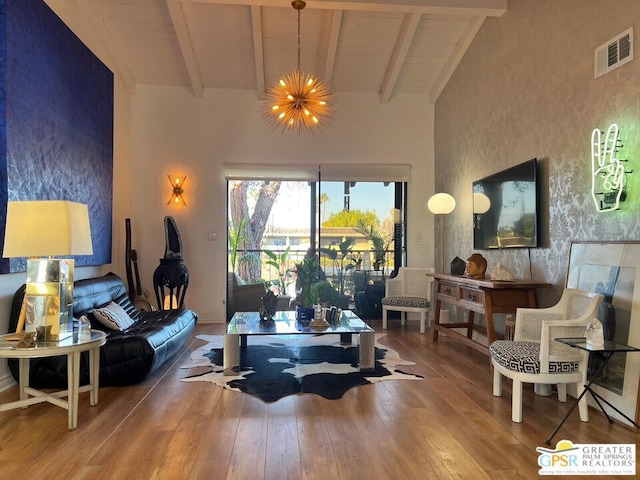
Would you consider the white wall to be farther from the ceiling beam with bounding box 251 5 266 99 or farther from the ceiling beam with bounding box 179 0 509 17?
the ceiling beam with bounding box 179 0 509 17

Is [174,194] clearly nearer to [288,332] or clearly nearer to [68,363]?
[288,332]

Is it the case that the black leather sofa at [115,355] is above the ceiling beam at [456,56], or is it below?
below

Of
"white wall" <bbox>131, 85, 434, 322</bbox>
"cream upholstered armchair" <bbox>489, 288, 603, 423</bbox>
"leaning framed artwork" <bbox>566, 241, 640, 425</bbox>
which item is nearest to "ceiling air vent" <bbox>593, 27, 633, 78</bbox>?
"leaning framed artwork" <bbox>566, 241, 640, 425</bbox>

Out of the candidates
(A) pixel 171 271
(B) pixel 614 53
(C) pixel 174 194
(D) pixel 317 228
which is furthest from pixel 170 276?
(B) pixel 614 53

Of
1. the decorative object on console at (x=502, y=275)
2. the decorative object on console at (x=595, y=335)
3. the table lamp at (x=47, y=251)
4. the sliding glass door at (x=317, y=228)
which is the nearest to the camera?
the decorative object on console at (x=595, y=335)

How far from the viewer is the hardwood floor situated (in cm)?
216

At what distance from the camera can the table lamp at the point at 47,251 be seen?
257cm

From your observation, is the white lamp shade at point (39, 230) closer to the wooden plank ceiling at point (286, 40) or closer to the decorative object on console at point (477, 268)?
the wooden plank ceiling at point (286, 40)

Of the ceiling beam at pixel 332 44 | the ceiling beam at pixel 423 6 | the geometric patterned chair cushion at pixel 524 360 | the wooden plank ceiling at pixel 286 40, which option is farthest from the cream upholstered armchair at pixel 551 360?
the ceiling beam at pixel 332 44

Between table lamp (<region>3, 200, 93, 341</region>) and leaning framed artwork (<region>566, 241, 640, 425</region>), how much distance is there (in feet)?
11.5

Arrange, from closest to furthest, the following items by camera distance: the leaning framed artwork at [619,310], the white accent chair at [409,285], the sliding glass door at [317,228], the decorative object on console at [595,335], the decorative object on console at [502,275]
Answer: the decorative object on console at [595,335], the leaning framed artwork at [619,310], the decorative object on console at [502,275], the white accent chair at [409,285], the sliding glass door at [317,228]

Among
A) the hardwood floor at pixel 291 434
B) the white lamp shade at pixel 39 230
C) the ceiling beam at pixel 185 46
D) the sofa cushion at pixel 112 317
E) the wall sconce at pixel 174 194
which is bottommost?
the hardwood floor at pixel 291 434

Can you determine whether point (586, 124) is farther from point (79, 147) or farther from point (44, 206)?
point (79, 147)

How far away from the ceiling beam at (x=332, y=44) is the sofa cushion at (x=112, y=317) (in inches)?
152
